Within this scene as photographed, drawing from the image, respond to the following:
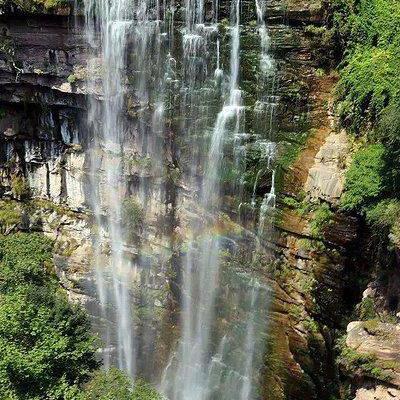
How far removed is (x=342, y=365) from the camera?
37.2ft

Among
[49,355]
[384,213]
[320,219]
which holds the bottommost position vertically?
[49,355]

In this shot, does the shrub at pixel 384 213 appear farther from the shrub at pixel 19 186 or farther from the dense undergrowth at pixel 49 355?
the shrub at pixel 19 186

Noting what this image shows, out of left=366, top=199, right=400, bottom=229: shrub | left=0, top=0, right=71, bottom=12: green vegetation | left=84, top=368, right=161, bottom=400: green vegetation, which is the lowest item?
left=84, top=368, right=161, bottom=400: green vegetation

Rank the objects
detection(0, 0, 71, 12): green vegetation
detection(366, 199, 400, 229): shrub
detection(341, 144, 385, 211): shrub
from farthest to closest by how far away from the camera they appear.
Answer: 1. detection(0, 0, 71, 12): green vegetation
2. detection(341, 144, 385, 211): shrub
3. detection(366, 199, 400, 229): shrub

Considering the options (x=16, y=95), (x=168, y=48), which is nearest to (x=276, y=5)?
(x=168, y=48)

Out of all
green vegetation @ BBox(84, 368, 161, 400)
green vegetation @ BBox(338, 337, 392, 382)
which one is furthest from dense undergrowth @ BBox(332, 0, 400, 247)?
green vegetation @ BBox(84, 368, 161, 400)

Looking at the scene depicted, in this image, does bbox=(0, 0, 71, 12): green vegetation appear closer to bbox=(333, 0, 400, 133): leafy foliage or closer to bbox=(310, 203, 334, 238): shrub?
bbox=(333, 0, 400, 133): leafy foliage

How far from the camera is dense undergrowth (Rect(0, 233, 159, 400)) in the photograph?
12414mm

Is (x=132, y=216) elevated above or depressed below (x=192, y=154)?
below

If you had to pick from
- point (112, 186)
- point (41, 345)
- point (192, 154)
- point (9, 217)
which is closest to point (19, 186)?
point (9, 217)

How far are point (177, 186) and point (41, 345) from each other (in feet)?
21.8

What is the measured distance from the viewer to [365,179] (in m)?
12.7

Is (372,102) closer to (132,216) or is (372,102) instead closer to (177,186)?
Answer: (177,186)

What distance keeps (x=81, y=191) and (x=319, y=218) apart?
9.64 metres
